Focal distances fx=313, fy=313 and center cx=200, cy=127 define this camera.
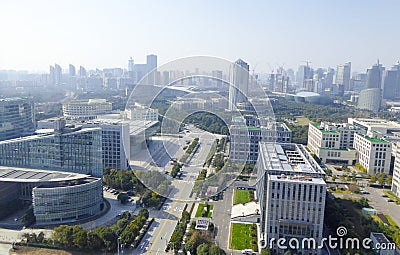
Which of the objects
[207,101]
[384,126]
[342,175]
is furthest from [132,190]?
[384,126]

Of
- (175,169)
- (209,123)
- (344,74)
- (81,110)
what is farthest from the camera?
(344,74)

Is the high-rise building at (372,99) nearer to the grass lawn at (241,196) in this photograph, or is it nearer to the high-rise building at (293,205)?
the grass lawn at (241,196)

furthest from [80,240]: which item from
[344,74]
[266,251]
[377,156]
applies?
[344,74]

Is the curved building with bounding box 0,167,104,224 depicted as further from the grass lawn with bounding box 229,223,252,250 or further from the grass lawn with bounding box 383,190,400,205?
the grass lawn with bounding box 383,190,400,205

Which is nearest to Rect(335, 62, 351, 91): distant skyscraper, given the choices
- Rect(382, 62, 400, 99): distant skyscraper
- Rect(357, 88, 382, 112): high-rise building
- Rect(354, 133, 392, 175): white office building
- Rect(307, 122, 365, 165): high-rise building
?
Rect(382, 62, 400, 99): distant skyscraper

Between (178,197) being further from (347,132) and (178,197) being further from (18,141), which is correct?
(347,132)

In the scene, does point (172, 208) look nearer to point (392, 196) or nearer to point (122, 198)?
point (122, 198)
